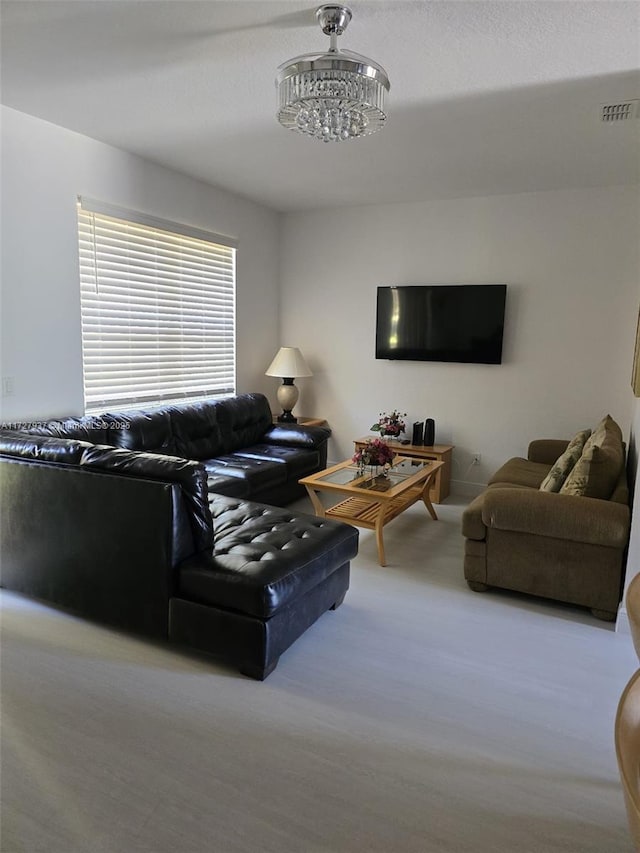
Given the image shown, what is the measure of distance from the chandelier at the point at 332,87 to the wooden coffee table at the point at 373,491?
206cm

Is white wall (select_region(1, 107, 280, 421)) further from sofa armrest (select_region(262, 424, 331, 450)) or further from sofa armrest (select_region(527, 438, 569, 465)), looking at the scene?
sofa armrest (select_region(527, 438, 569, 465))

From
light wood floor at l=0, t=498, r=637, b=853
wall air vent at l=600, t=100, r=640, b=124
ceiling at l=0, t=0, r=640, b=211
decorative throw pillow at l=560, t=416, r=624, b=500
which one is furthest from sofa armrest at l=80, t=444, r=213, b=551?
wall air vent at l=600, t=100, r=640, b=124

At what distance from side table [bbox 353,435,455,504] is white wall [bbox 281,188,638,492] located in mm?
248

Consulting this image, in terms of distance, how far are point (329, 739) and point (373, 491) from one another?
171 cm

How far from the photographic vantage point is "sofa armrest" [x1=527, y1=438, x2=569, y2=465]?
175 inches

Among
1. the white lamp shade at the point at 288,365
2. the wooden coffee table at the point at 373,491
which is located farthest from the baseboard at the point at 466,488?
the white lamp shade at the point at 288,365

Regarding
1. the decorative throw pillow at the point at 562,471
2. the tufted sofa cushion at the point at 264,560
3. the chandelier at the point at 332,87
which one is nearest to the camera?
the chandelier at the point at 332,87

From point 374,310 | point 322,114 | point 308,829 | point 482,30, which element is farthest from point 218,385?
point 308,829

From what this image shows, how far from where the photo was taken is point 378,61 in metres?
2.51

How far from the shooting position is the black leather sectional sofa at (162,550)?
2.28 meters

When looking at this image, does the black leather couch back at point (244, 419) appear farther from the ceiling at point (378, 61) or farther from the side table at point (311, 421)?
the ceiling at point (378, 61)

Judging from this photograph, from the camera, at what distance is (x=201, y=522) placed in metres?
2.44

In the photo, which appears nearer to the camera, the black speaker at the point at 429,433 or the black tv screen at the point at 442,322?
the black tv screen at the point at 442,322

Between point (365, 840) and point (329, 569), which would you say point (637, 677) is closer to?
point (365, 840)
